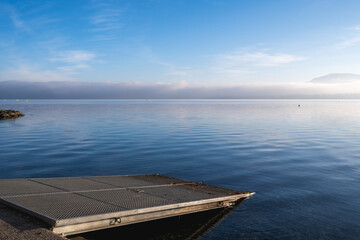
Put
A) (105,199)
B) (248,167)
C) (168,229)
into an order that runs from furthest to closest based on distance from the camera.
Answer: (248,167), (105,199), (168,229)

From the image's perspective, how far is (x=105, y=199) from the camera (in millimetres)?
10156

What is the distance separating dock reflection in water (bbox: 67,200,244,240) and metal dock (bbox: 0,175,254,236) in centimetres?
35

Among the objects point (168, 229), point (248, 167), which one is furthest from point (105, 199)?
point (248, 167)

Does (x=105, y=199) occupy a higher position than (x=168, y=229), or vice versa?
(x=105, y=199)

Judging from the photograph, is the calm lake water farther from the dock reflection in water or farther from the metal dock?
the metal dock

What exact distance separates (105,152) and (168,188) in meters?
11.3

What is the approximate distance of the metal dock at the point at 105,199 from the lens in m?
8.30

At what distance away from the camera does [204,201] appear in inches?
436

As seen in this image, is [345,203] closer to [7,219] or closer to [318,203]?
[318,203]

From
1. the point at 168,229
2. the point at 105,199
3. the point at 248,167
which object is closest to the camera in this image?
the point at 168,229

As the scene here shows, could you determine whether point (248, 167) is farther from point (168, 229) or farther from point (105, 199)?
point (105, 199)

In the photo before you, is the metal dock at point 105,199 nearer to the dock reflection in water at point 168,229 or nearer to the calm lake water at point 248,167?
the dock reflection in water at point 168,229

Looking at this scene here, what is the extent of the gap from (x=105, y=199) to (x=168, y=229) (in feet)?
7.54

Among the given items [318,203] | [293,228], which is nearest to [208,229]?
[293,228]
